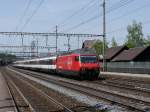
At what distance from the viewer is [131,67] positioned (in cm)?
5453

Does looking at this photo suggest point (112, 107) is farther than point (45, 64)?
No

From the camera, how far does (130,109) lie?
15.7 meters

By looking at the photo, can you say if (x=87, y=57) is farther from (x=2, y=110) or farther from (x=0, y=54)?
(x=0, y=54)

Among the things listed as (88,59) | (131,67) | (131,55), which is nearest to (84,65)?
(88,59)

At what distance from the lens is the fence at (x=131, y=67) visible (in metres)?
50.3

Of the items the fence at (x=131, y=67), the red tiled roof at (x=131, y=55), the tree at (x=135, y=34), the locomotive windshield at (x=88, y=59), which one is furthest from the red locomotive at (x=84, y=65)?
the tree at (x=135, y=34)

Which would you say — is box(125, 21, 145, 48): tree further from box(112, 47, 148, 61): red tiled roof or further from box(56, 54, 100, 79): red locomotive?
box(56, 54, 100, 79): red locomotive

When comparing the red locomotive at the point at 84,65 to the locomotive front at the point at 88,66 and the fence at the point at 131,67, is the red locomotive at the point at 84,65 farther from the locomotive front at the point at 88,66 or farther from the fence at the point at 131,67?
the fence at the point at 131,67

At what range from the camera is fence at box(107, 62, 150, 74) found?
5032 centimetres

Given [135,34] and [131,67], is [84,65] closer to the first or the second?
[131,67]

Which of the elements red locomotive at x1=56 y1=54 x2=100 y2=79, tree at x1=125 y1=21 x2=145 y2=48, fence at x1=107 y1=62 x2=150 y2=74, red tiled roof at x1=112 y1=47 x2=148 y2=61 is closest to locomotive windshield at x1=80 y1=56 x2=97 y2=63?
red locomotive at x1=56 y1=54 x2=100 y2=79

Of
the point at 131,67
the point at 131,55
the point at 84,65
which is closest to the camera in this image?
the point at 84,65

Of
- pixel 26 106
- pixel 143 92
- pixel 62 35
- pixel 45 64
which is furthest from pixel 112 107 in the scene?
pixel 62 35

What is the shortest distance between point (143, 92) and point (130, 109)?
24.7ft
